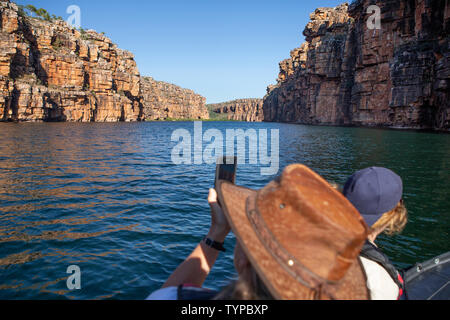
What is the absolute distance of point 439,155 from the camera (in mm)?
20984

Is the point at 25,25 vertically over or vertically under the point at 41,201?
over

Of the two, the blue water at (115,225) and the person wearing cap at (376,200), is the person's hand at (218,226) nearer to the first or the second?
the person wearing cap at (376,200)

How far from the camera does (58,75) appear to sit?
70.1 metres

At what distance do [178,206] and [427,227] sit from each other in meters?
7.19

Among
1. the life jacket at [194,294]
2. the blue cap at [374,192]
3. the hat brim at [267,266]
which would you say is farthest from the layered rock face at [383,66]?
the life jacket at [194,294]

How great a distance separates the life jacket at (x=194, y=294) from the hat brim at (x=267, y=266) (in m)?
0.46

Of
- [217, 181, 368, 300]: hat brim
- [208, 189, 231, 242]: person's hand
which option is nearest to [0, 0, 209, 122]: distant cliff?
[208, 189, 231, 242]: person's hand

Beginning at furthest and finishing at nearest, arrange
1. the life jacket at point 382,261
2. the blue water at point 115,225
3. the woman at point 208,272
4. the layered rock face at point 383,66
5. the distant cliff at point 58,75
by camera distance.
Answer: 1. the distant cliff at point 58,75
2. the layered rock face at point 383,66
3. the blue water at point 115,225
4. the life jacket at point 382,261
5. the woman at point 208,272

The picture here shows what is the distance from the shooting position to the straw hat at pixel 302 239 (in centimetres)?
139

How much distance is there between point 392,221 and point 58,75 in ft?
267

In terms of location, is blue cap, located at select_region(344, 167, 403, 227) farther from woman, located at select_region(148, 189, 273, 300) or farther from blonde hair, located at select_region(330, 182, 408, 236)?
woman, located at select_region(148, 189, 273, 300)

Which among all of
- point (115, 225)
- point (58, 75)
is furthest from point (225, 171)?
point (58, 75)

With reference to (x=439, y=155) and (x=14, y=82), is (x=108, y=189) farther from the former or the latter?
(x=14, y=82)

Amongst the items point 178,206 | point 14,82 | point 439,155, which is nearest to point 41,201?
point 178,206
